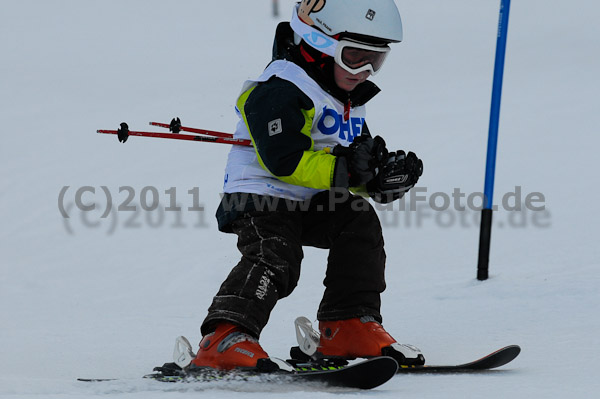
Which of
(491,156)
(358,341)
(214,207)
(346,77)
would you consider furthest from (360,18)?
(214,207)

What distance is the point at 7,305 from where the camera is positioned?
4719mm

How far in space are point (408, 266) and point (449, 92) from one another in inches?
180

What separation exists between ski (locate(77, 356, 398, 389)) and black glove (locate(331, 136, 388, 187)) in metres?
0.62

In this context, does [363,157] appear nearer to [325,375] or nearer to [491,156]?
[325,375]

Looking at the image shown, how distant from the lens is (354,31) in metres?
3.04

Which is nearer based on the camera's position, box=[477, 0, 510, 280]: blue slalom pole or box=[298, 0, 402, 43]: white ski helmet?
box=[298, 0, 402, 43]: white ski helmet

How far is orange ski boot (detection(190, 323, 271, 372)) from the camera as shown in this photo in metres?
2.75

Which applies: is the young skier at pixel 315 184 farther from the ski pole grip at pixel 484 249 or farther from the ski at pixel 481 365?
the ski pole grip at pixel 484 249

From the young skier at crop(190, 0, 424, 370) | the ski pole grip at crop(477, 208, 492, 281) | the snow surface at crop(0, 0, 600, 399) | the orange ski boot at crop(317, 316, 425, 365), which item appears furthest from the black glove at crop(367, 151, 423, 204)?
the ski pole grip at crop(477, 208, 492, 281)

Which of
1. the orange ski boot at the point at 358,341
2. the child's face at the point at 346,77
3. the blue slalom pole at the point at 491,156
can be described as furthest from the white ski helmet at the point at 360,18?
the blue slalom pole at the point at 491,156

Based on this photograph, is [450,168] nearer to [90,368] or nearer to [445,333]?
[445,333]

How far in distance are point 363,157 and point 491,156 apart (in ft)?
6.39

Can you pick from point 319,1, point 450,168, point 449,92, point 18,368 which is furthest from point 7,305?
point 449,92

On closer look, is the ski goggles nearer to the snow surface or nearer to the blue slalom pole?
the snow surface
